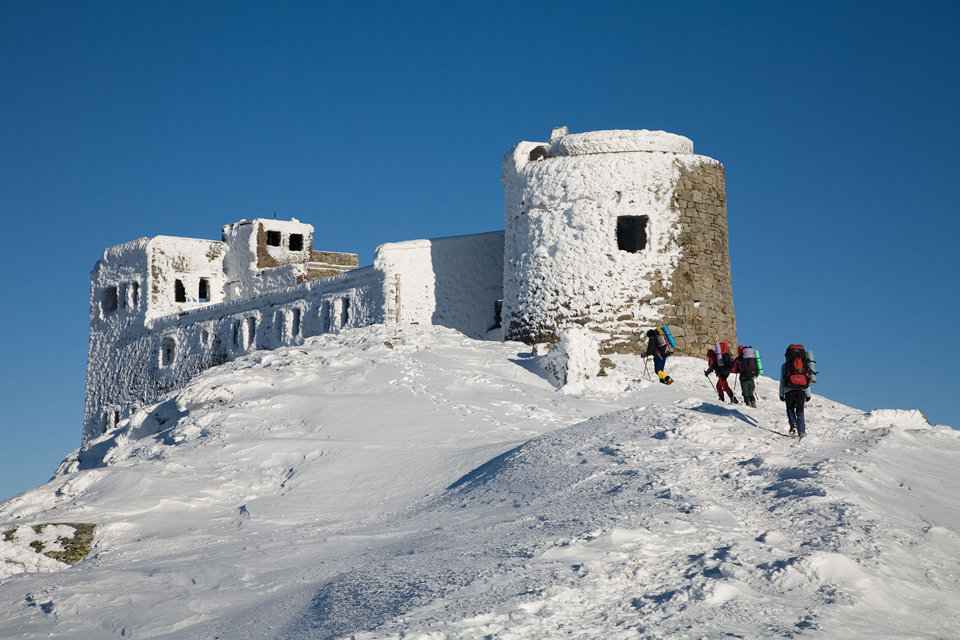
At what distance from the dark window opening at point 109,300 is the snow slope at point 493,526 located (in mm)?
19221

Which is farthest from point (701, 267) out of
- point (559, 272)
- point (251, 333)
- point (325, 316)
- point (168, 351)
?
point (168, 351)

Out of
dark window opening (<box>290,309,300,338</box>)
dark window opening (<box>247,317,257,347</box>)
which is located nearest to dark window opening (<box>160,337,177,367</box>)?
dark window opening (<box>247,317,257,347</box>)

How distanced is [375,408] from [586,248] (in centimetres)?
788

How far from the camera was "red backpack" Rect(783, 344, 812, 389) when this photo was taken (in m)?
11.8

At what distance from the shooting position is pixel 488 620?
247 inches

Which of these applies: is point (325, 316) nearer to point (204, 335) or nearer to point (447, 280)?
point (447, 280)

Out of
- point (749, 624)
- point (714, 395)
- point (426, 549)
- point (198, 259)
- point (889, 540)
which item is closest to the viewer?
point (749, 624)

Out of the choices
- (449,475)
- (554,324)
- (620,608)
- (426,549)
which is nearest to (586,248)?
(554,324)

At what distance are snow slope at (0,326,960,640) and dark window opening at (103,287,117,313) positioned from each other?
19.2 metres

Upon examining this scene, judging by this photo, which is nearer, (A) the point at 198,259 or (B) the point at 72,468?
(B) the point at 72,468

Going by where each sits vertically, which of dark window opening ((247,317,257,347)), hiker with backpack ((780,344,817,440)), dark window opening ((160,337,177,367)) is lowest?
hiker with backpack ((780,344,817,440))

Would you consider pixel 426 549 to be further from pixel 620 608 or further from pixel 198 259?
pixel 198 259

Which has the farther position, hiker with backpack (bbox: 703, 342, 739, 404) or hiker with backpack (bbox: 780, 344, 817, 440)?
hiker with backpack (bbox: 703, 342, 739, 404)

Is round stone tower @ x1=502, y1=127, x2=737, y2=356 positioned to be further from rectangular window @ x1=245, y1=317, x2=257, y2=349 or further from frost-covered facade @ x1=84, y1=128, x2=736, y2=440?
rectangular window @ x1=245, y1=317, x2=257, y2=349
